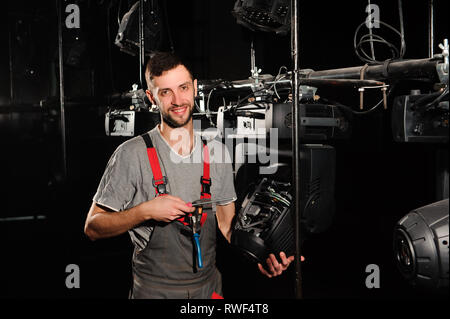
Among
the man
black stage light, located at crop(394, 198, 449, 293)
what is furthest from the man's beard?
black stage light, located at crop(394, 198, 449, 293)

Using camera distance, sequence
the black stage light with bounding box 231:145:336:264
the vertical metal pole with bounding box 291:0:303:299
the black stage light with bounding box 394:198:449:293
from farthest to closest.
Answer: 1. the black stage light with bounding box 231:145:336:264
2. the vertical metal pole with bounding box 291:0:303:299
3. the black stage light with bounding box 394:198:449:293

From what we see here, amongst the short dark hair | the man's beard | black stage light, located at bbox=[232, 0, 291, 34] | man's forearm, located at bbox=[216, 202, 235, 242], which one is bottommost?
man's forearm, located at bbox=[216, 202, 235, 242]

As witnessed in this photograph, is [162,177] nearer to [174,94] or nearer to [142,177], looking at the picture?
[142,177]

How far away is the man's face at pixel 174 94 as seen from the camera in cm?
181

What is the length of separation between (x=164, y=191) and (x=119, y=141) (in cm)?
301

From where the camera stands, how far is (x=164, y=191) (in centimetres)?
175

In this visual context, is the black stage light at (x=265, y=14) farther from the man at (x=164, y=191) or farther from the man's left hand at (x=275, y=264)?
the man's left hand at (x=275, y=264)

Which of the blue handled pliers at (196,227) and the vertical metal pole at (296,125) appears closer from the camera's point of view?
the vertical metal pole at (296,125)

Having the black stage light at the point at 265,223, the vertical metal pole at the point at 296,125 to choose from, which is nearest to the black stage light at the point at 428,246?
the vertical metal pole at the point at 296,125

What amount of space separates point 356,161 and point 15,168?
164 inches

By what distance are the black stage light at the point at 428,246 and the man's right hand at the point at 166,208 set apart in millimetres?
777

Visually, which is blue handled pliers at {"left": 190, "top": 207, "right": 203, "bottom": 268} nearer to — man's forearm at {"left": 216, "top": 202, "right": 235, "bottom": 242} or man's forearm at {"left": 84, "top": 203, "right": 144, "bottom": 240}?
man's forearm at {"left": 84, "top": 203, "right": 144, "bottom": 240}

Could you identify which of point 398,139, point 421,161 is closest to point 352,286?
point 421,161

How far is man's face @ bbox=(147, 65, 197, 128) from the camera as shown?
1.81 metres
